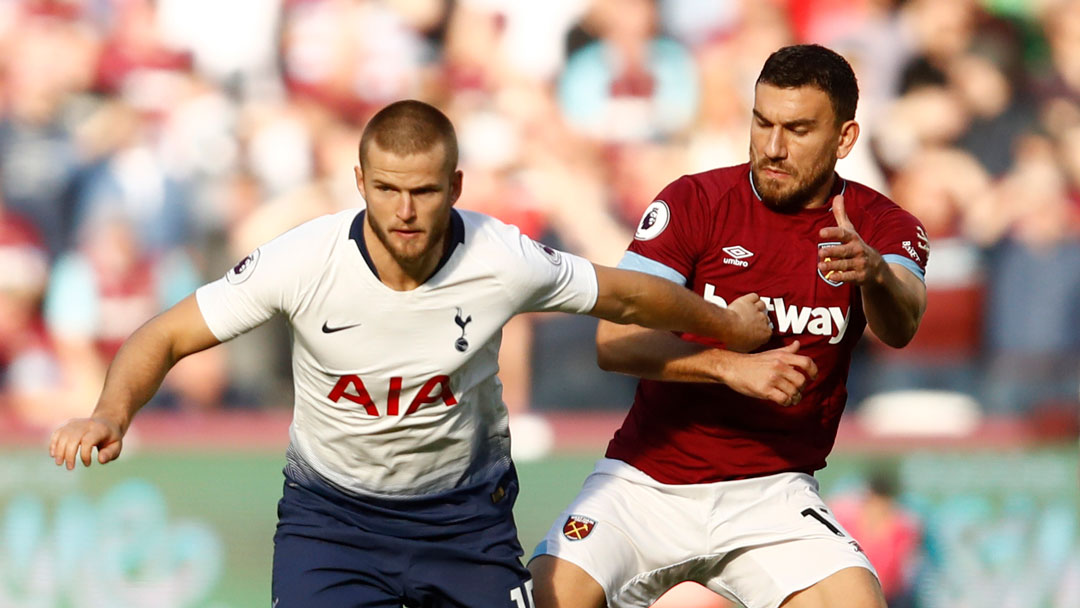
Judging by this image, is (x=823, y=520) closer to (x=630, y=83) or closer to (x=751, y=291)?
(x=751, y=291)

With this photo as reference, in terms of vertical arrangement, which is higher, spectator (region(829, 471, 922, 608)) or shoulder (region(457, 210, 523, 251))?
shoulder (region(457, 210, 523, 251))

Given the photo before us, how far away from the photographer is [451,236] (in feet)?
15.8

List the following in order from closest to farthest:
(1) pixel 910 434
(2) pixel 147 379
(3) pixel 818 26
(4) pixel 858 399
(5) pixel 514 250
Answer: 1. (2) pixel 147 379
2. (5) pixel 514 250
3. (1) pixel 910 434
4. (4) pixel 858 399
5. (3) pixel 818 26

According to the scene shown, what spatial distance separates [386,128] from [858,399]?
6.44m

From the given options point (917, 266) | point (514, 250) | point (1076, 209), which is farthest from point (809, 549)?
point (1076, 209)

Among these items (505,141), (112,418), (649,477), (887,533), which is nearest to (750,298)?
(649,477)

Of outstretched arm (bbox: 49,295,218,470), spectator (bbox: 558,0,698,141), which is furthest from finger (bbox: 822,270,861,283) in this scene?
spectator (bbox: 558,0,698,141)

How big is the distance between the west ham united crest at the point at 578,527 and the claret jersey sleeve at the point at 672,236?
3.18 ft

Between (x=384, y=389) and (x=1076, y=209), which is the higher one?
(x=1076, y=209)

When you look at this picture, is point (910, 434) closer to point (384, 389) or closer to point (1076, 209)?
point (1076, 209)

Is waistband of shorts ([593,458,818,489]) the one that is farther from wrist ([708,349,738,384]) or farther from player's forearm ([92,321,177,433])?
player's forearm ([92,321,177,433])

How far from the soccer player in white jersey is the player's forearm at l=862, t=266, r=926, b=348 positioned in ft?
1.33

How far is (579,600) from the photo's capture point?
206 inches

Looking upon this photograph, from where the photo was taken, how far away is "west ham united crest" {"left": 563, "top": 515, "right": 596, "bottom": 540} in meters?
5.39
